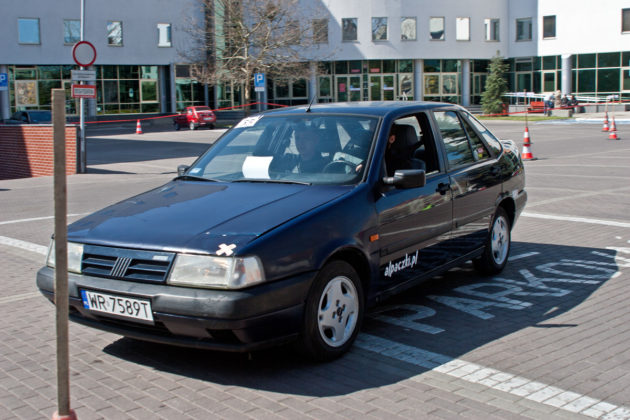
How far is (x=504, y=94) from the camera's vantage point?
160ft

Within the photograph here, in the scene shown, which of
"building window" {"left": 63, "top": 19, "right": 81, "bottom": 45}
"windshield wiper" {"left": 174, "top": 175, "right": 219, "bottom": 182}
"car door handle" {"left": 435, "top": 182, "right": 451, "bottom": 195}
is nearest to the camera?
"windshield wiper" {"left": 174, "top": 175, "right": 219, "bottom": 182}

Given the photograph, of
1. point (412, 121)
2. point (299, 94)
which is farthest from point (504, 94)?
point (412, 121)

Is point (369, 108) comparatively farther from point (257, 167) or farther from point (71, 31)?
point (71, 31)

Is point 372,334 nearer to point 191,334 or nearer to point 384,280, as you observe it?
point 384,280

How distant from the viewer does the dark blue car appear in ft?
13.8

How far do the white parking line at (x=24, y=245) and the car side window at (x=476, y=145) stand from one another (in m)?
5.14

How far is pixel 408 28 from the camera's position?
189 ft

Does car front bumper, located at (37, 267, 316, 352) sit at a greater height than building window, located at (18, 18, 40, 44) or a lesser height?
lesser

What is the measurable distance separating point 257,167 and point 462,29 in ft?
186

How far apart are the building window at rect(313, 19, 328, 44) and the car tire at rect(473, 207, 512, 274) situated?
42906 millimetres

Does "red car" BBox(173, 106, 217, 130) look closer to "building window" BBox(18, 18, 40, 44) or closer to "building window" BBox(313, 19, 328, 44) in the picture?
"building window" BBox(313, 19, 328, 44)

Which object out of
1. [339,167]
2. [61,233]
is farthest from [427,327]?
[61,233]

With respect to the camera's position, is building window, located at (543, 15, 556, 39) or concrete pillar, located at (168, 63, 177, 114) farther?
building window, located at (543, 15, 556, 39)

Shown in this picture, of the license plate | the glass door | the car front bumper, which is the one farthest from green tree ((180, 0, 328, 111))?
the car front bumper
